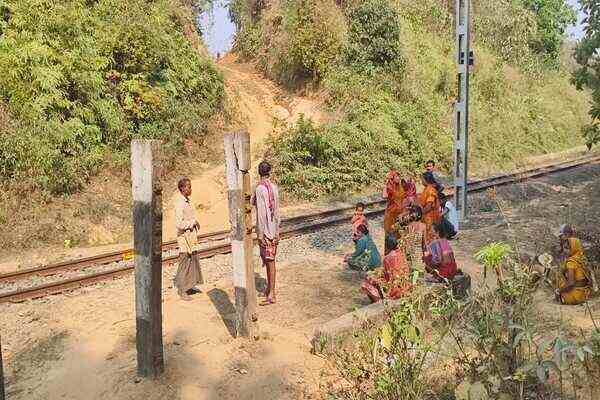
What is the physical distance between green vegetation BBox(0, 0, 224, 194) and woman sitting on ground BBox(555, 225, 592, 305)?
980 centimetres

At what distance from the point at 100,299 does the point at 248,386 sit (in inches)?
133

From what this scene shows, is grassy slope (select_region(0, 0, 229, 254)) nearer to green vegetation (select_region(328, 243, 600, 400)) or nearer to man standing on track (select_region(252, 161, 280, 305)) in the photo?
man standing on track (select_region(252, 161, 280, 305))

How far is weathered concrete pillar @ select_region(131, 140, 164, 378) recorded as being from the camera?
16.2 ft

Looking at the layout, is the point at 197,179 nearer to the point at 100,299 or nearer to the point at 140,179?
the point at 100,299

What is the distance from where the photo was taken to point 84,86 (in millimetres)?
13383

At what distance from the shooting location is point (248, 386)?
499 centimetres

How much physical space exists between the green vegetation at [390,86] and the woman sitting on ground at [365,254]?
23.1 ft

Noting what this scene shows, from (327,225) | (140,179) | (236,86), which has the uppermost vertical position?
(236,86)

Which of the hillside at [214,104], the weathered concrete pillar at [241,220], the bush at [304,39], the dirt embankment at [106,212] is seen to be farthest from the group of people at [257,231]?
the bush at [304,39]

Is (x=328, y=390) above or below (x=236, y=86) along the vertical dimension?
below

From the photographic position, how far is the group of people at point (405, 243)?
615 cm

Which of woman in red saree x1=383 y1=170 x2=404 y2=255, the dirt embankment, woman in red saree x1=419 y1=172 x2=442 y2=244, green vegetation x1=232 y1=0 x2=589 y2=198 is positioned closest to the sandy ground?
woman in red saree x1=419 y1=172 x2=442 y2=244

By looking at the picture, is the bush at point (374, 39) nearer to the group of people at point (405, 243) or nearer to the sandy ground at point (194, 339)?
the group of people at point (405, 243)

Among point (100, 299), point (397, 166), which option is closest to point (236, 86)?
point (397, 166)
